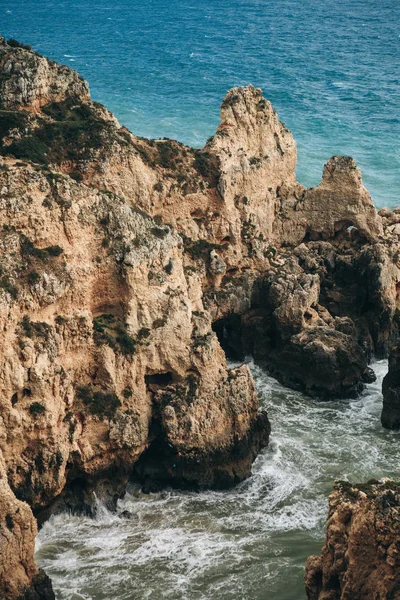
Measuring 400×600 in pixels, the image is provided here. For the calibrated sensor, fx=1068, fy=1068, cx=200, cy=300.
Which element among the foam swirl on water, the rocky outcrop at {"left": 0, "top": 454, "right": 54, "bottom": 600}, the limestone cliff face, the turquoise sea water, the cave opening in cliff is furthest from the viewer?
the turquoise sea water

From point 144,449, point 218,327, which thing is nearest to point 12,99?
point 218,327

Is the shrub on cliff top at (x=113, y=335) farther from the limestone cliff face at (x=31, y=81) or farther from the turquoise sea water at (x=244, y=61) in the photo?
the turquoise sea water at (x=244, y=61)

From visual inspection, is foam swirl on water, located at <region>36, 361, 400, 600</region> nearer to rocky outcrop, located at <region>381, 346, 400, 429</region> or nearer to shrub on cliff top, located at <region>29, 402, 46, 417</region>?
rocky outcrop, located at <region>381, 346, 400, 429</region>

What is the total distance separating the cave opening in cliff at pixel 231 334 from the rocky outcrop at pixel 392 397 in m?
9.13

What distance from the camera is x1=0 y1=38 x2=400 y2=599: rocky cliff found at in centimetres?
4225

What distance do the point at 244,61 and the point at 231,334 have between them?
7453 centimetres

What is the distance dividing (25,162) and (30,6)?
438 ft

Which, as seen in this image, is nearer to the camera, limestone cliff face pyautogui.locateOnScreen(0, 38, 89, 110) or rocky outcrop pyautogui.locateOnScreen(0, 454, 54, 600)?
rocky outcrop pyautogui.locateOnScreen(0, 454, 54, 600)

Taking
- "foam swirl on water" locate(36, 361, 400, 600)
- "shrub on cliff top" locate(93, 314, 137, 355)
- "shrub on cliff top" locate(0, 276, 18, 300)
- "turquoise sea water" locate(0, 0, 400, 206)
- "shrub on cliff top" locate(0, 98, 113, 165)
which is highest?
"turquoise sea water" locate(0, 0, 400, 206)

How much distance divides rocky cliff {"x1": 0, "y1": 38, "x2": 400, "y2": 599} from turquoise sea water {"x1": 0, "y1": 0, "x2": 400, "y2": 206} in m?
24.3

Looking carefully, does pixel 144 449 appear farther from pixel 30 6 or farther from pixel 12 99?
pixel 30 6

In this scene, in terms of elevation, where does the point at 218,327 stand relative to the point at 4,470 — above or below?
above

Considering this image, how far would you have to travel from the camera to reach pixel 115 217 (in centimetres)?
4650

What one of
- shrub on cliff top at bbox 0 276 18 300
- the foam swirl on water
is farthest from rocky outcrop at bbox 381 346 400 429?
shrub on cliff top at bbox 0 276 18 300
